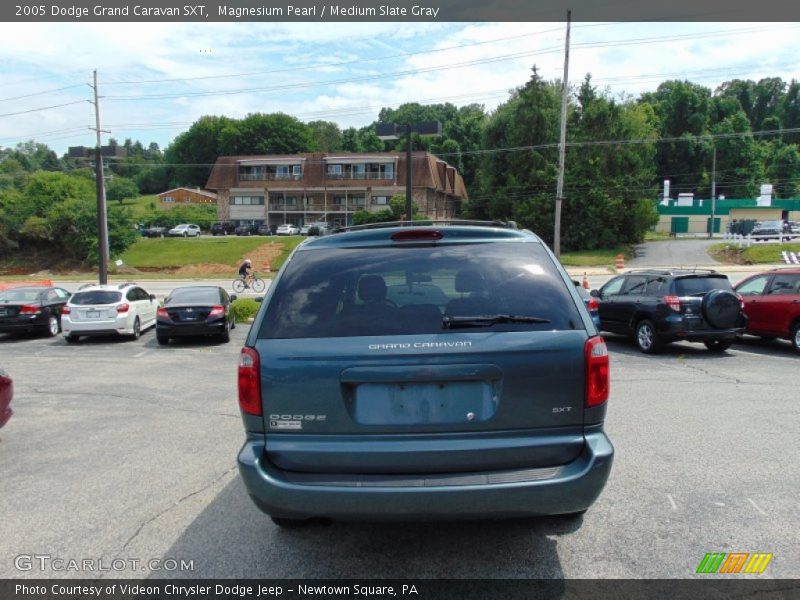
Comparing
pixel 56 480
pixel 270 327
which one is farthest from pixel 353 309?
pixel 56 480

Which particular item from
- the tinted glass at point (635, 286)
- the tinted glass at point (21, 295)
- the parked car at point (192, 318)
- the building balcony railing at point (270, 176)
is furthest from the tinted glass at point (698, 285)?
the building balcony railing at point (270, 176)

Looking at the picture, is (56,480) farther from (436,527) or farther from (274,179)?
(274,179)

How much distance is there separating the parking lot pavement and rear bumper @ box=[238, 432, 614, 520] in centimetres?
64

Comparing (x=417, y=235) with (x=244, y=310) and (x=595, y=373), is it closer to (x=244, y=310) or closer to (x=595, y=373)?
(x=595, y=373)

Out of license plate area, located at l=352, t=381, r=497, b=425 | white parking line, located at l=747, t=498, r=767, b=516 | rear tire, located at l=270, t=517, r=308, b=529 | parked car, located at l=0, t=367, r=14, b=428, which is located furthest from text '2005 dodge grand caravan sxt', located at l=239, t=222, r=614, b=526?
parked car, located at l=0, t=367, r=14, b=428

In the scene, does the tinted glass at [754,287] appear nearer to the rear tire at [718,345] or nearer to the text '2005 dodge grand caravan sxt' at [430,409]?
the rear tire at [718,345]

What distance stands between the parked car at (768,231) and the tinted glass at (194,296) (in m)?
46.6

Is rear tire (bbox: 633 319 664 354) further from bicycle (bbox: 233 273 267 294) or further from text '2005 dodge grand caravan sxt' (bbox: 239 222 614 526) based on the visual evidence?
bicycle (bbox: 233 273 267 294)

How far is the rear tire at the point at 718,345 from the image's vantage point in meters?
A: 12.0

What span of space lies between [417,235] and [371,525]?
6.75 feet

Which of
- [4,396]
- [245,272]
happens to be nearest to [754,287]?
[4,396]

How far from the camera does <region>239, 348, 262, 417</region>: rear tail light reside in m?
3.22

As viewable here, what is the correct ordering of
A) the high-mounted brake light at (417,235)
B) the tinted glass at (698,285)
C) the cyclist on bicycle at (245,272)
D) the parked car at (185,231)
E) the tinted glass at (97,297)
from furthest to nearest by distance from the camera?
1. the parked car at (185,231)
2. the cyclist on bicycle at (245,272)
3. the tinted glass at (97,297)
4. the tinted glass at (698,285)
5. the high-mounted brake light at (417,235)

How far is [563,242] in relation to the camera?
54.1 meters
